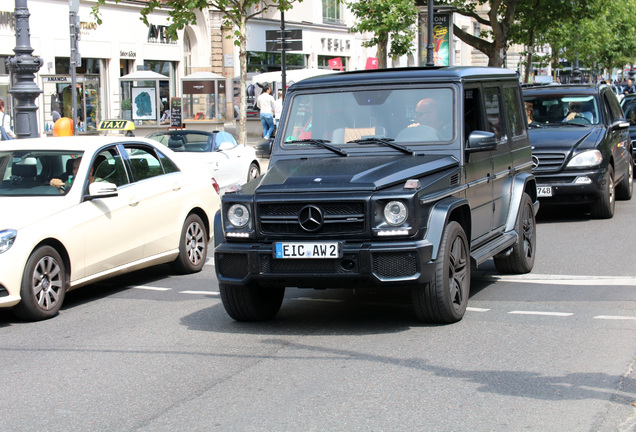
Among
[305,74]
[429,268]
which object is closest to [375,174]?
[429,268]

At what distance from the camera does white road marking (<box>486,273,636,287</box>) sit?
940cm

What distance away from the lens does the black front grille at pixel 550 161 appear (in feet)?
46.7

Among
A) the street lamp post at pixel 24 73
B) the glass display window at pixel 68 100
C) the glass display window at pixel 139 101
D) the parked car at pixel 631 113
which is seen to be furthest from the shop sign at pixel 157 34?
the street lamp post at pixel 24 73

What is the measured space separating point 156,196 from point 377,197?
12.8 ft

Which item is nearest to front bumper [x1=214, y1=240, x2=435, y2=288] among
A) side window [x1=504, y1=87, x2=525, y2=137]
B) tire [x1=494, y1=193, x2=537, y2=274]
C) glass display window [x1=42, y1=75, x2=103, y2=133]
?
tire [x1=494, y1=193, x2=537, y2=274]

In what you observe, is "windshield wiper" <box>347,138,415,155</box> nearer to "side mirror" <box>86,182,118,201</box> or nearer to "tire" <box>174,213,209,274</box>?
"side mirror" <box>86,182,118,201</box>

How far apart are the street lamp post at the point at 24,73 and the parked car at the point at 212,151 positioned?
217cm

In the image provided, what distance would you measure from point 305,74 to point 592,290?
2753cm

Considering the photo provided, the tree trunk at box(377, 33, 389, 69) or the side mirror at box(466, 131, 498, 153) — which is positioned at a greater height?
the tree trunk at box(377, 33, 389, 69)

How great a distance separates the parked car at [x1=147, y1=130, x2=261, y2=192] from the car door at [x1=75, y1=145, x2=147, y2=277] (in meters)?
7.19

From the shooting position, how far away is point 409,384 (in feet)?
19.1

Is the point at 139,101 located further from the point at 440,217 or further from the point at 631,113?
the point at 440,217

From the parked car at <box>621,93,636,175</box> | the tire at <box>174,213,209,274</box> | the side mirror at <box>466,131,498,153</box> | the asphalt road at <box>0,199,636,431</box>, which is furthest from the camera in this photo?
the parked car at <box>621,93,636,175</box>

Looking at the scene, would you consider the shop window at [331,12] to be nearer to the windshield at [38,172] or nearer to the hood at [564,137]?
the hood at [564,137]
